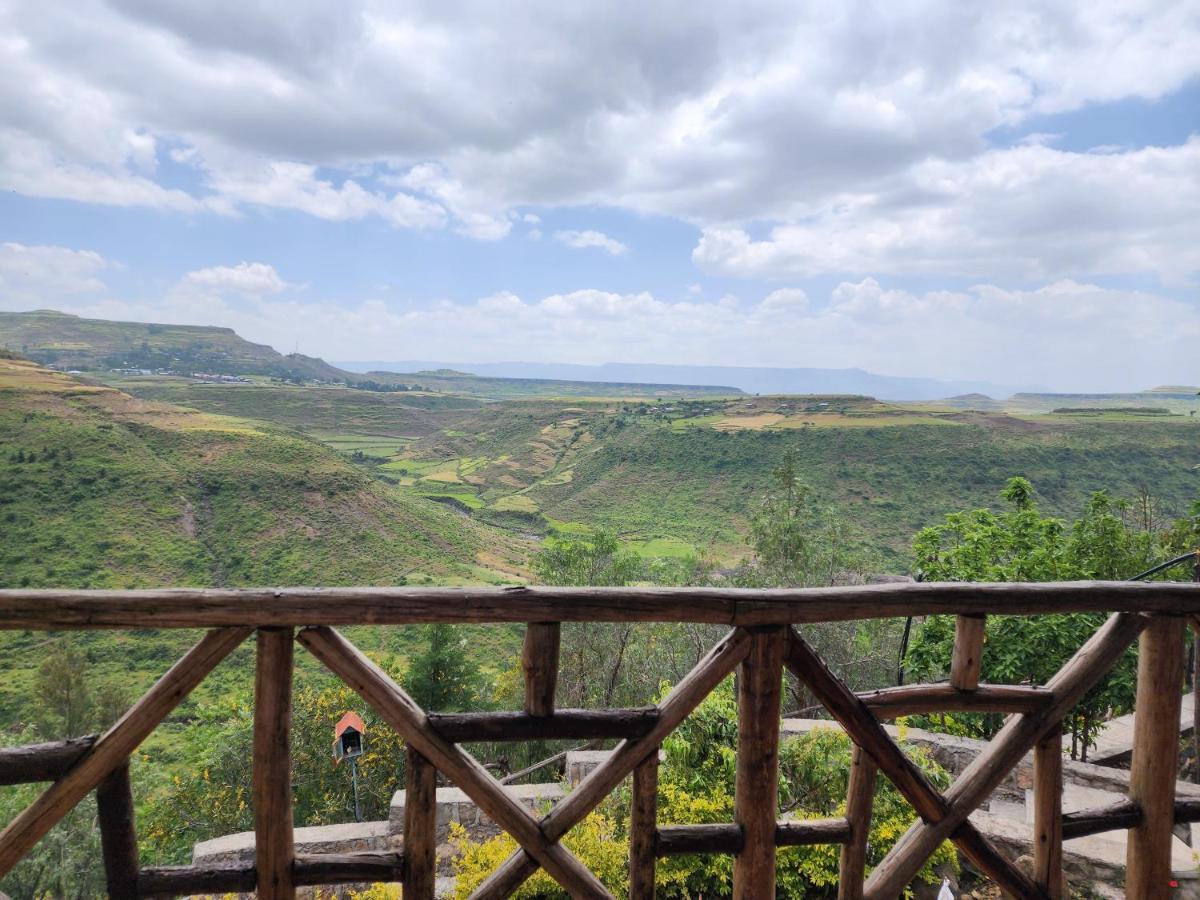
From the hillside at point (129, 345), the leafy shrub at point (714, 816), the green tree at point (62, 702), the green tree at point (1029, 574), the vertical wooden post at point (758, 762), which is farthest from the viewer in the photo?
the hillside at point (129, 345)

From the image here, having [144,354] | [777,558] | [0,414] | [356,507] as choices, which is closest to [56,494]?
[0,414]

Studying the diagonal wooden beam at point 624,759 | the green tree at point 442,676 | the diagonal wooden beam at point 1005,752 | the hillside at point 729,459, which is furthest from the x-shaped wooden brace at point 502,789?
the hillside at point 729,459

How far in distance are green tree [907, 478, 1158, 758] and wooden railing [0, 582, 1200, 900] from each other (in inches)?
192

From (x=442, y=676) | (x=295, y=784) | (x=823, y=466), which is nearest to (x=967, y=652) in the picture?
(x=295, y=784)

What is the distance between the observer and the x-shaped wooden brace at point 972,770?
192cm

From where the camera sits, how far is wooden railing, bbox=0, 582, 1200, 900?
63.3 inches

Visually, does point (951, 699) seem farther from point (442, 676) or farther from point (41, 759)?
point (442, 676)

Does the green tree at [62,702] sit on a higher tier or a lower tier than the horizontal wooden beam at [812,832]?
lower

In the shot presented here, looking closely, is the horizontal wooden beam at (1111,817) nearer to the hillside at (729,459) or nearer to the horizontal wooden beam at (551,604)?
the horizontal wooden beam at (551,604)

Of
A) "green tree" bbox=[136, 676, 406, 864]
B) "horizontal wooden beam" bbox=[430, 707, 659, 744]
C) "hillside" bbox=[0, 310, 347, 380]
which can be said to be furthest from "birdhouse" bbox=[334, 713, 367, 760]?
"hillside" bbox=[0, 310, 347, 380]

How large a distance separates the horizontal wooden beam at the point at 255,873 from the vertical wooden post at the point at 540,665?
564 mm

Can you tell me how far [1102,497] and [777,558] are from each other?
34.4 feet

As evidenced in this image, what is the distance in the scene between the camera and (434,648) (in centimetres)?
1638

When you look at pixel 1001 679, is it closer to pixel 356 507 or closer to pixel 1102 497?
pixel 1102 497
